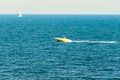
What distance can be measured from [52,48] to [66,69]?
40519 millimetres

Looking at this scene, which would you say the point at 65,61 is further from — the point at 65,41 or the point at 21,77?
the point at 65,41

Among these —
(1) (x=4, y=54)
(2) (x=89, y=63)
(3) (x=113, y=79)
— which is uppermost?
(1) (x=4, y=54)

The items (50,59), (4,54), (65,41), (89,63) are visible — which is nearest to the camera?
(89,63)

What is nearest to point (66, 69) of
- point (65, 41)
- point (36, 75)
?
point (36, 75)

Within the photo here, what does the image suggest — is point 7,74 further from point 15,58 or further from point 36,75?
point 15,58

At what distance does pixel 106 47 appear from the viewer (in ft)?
430

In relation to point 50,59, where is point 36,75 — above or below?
below

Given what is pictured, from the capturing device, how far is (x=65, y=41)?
148 m

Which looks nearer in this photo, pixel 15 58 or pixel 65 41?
pixel 15 58

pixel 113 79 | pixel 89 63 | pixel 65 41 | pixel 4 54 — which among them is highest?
pixel 65 41

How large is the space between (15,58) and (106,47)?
34.1 meters

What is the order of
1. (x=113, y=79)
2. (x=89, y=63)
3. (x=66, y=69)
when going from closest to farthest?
(x=113, y=79) → (x=66, y=69) → (x=89, y=63)

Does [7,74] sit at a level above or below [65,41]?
below

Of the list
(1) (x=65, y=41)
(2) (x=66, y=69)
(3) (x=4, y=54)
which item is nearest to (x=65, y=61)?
(2) (x=66, y=69)
